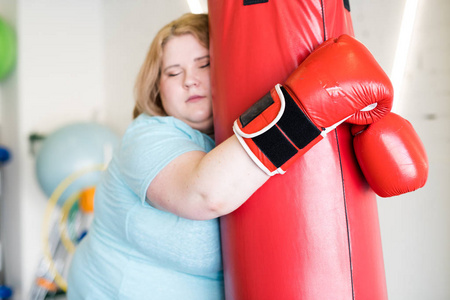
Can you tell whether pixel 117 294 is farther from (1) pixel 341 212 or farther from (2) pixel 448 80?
(2) pixel 448 80

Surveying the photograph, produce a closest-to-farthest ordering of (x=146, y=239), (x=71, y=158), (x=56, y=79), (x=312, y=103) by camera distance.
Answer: (x=312, y=103) → (x=146, y=239) → (x=71, y=158) → (x=56, y=79)

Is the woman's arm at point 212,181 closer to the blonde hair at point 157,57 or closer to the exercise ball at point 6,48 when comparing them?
the blonde hair at point 157,57

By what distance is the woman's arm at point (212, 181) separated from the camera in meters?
0.80

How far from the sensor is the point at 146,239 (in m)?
1.08

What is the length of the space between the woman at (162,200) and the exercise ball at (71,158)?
4.35 ft

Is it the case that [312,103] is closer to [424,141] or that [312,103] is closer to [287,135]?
[287,135]

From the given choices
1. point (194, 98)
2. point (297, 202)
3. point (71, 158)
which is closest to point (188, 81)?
point (194, 98)

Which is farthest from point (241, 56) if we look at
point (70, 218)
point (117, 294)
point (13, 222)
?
point (13, 222)

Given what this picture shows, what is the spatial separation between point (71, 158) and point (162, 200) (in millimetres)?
1851

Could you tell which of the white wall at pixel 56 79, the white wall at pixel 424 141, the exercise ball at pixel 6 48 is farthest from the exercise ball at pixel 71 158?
the white wall at pixel 424 141

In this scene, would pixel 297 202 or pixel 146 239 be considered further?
pixel 146 239

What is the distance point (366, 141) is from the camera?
2.89 feet

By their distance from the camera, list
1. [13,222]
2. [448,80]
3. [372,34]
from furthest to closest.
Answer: [13,222] → [372,34] → [448,80]

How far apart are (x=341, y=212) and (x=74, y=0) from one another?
3.17 metres
